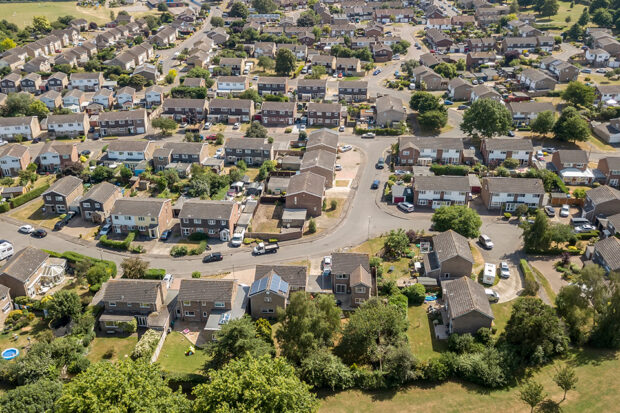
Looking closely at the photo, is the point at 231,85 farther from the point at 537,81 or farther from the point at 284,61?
the point at 537,81

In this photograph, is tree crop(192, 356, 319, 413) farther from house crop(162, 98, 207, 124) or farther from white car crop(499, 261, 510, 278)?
house crop(162, 98, 207, 124)

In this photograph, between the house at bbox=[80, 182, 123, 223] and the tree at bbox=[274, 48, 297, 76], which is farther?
the tree at bbox=[274, 48, 297, 76]

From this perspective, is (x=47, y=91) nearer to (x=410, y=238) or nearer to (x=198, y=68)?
(x=198, y=68)

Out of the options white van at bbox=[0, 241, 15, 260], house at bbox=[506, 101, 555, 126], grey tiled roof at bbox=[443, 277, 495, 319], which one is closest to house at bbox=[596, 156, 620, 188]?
house at bbox=[506, 101, 555, 126]

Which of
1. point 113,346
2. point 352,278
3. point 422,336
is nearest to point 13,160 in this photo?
point 113,346

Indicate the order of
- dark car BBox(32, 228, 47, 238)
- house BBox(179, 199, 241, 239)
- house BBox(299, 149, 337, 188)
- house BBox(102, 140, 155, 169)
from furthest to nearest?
1. house BBox(102, 140, 155, 169)
2. house BBox(299, 149, 337, 188)
3. dark car BBox(32, 228, 47, 238)
4. house BBox(179, 199, 241, 239)

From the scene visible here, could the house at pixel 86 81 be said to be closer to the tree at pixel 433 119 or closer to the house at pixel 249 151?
the house at pixel 249 151
